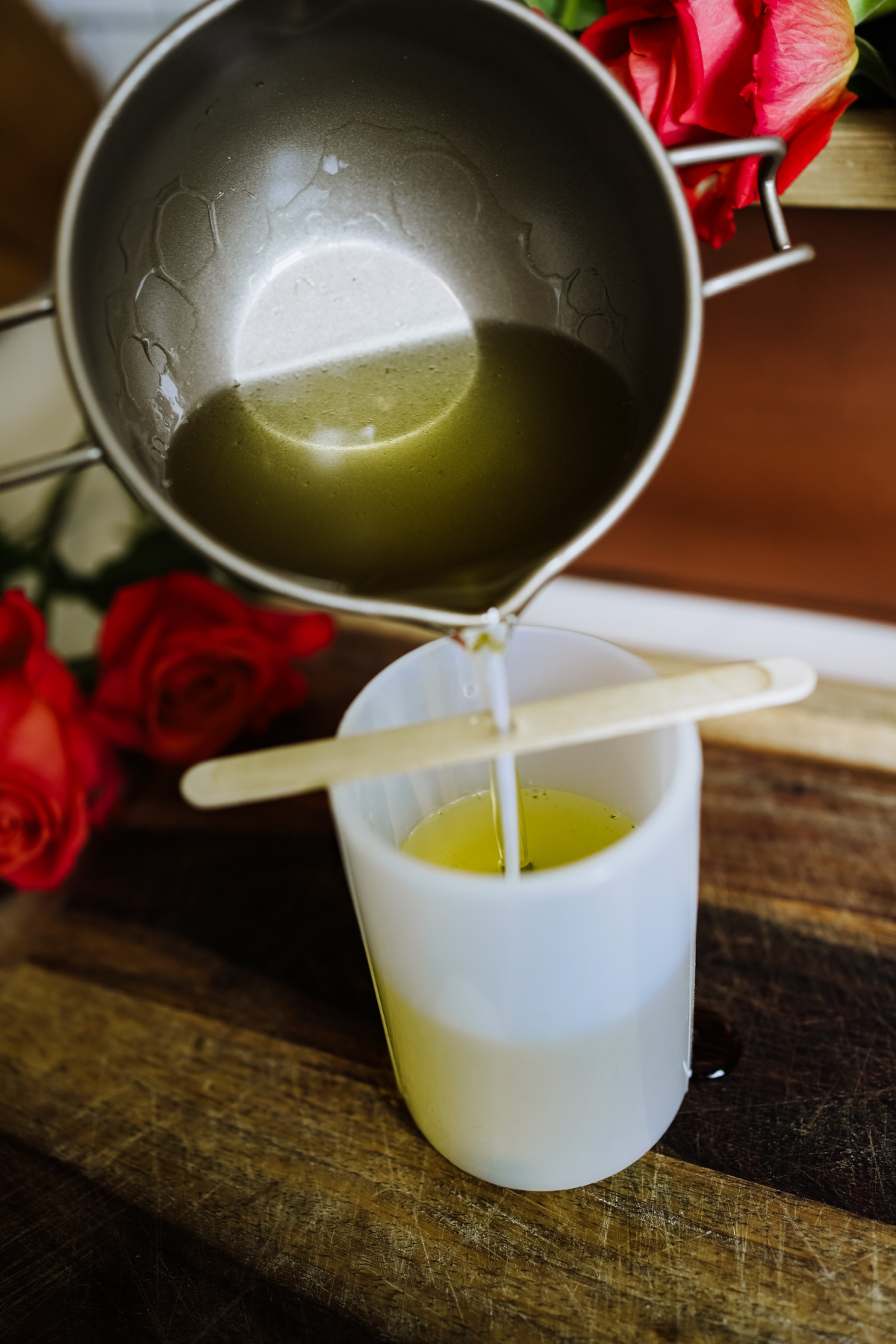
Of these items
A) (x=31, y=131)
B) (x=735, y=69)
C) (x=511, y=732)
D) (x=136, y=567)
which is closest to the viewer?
(x=511, y=732)

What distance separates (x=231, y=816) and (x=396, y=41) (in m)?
0.41

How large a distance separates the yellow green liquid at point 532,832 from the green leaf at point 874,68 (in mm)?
349

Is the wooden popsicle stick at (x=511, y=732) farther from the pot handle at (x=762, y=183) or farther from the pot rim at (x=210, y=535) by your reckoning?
the pot handle at (x=762, y=183)

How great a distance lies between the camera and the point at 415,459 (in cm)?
42

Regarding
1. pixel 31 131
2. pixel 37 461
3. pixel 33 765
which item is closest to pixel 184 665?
pixel 33 765

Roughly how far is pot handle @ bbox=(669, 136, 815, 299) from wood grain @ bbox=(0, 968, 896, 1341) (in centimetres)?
35

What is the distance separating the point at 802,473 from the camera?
64 cm

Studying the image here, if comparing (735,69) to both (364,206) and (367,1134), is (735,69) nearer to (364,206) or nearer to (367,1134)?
(364,206)

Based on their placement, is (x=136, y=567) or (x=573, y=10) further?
(x=136, y=567)

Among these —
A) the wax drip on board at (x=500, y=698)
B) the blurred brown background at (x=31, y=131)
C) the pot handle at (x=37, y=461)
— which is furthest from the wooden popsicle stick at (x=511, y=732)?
the blurred brown background at (x=31, y=131)

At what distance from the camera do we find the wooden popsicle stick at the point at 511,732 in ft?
1.10

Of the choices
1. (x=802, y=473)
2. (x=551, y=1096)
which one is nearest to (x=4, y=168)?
(x=802, y=473)

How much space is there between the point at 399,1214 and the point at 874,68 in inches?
21.2

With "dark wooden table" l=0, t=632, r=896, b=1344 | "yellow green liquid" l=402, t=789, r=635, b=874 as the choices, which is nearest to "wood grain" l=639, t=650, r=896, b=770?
"dark wooden table" l=0, t=632, r=896, b=1344
